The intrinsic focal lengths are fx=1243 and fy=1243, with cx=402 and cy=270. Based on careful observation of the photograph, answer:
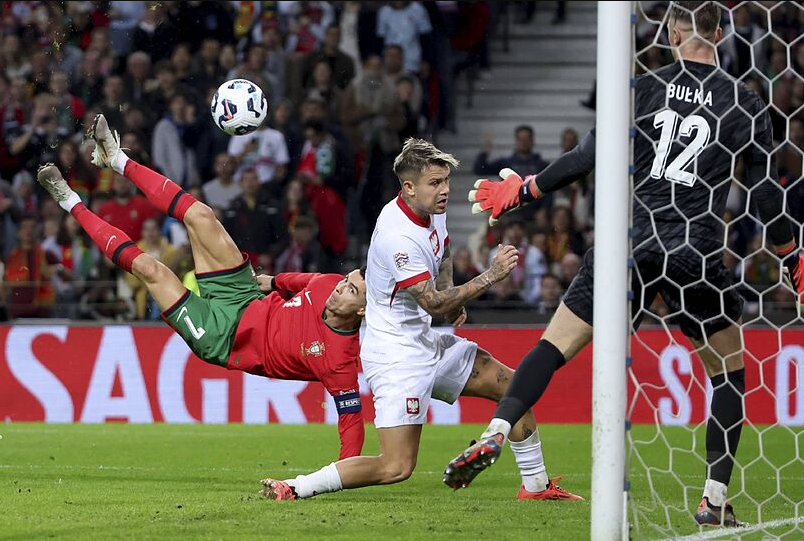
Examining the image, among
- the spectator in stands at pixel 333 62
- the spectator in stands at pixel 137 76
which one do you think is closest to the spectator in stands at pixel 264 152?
the spectator in stands at pixel 333 62

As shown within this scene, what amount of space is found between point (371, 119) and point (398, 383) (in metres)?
7.95

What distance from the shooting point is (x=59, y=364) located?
1059cm

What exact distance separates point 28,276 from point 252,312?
244 inches

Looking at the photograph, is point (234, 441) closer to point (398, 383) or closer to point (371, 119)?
point (398, 383)

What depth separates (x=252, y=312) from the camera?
652 centimetres

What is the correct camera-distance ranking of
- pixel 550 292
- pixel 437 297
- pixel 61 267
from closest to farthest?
pixel 437 297, pixel 550 292, pixel 61 267

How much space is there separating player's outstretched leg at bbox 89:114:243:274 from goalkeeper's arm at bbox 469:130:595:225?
2032 mm

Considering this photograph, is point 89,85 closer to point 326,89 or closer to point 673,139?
point 326,89

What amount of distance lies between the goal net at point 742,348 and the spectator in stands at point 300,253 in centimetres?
331

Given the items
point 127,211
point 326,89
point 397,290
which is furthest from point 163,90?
point 397,290

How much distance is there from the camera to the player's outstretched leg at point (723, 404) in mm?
5254

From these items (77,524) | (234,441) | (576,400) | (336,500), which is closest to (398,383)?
(336,500)

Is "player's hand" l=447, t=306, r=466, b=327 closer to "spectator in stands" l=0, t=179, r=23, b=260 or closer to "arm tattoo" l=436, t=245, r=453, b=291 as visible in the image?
"arm tattoo" l=436, t=245, r=453, b=291

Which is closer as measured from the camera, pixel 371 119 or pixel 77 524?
pixel 77 524
